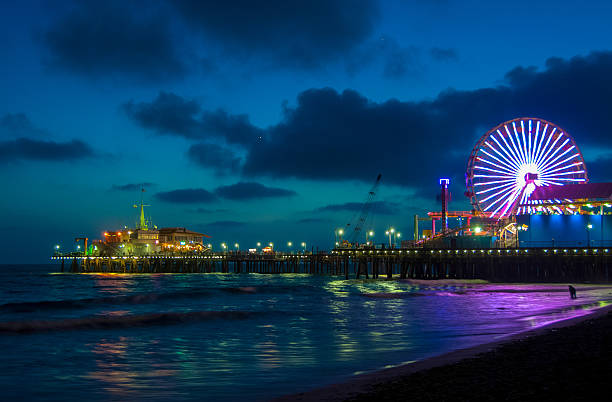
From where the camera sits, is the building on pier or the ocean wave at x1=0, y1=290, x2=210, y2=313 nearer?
the ocean wave at x1=0, y1=290, x2=210, y2=313

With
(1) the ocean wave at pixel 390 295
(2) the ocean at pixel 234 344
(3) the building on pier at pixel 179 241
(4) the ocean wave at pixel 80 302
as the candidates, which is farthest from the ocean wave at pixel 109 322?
(3) the building on pier at pixel 179 241

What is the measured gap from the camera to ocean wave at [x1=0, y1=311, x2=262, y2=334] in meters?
24.2

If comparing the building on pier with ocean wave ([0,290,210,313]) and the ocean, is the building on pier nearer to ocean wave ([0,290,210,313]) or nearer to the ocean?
ocean wave ([0,290,210,313])

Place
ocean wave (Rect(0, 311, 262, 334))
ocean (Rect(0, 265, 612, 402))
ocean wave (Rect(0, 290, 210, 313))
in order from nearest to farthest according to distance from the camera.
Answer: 1. ocean (Rect(0, 265, 612, 402))
2. ocean wave (Rect(0, 311, 262, 334))
3. ocean wave (Rect(0, 290, 210, 313))

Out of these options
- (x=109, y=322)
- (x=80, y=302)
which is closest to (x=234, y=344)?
(x=109, y=322)

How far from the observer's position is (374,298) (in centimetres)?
4038

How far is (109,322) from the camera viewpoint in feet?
85.0

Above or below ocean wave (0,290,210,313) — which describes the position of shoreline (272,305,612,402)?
above

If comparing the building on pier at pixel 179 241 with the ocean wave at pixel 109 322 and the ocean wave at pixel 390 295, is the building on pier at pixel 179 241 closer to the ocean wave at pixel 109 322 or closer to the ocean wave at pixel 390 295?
the ocean wave at pixel 390 295

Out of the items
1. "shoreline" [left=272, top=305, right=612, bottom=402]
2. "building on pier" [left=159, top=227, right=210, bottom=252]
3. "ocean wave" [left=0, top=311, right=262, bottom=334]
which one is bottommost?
"ocean wave" [left=0, top=311, right=262, bottom=334]

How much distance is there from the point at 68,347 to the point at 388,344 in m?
10.9

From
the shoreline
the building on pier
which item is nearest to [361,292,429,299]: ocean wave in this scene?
the shoreline

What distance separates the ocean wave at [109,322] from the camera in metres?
24.2

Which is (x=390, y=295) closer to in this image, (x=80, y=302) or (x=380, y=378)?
(x=80, y=302)
